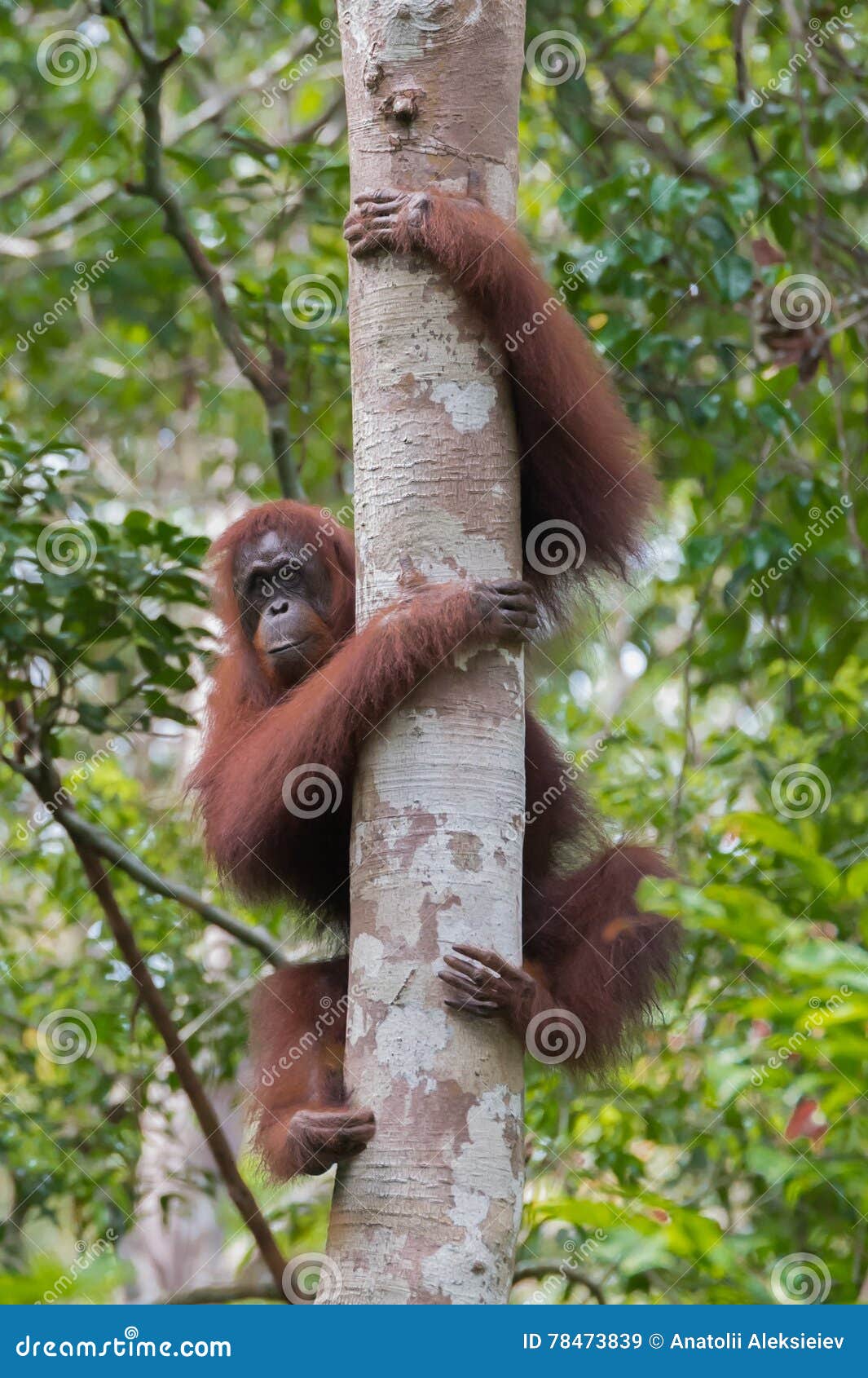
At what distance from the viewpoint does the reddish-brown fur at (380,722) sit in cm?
271

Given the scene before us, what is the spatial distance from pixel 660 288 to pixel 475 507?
251 centimetres

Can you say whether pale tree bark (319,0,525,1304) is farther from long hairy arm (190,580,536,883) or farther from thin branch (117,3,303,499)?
thin branch (117,3,303,499)

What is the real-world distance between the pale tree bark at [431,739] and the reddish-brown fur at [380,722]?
0.06 m

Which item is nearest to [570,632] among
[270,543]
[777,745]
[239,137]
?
[270,543]

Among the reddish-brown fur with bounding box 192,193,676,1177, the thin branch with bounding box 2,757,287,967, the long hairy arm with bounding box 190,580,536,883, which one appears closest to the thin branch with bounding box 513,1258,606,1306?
the reddish-brown fur with bounding box 192,193,676,1177

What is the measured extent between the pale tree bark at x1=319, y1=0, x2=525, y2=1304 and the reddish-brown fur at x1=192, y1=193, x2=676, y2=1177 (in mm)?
65

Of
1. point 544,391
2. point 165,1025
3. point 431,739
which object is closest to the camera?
point 431,739

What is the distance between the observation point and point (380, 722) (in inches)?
107

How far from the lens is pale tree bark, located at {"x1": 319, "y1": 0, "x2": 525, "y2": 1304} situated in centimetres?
235

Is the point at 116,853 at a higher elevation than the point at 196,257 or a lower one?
lower

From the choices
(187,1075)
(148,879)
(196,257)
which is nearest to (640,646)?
(148,879)

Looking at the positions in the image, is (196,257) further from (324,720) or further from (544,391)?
(324,720)

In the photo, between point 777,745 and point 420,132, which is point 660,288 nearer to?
point 777,745

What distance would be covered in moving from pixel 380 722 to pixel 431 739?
0.15 metres
